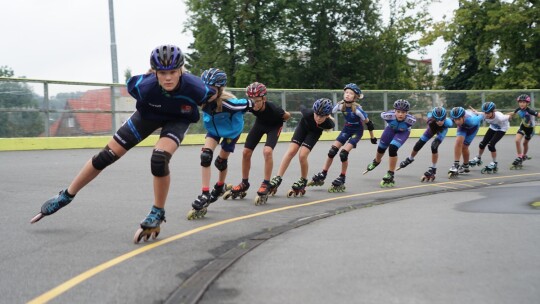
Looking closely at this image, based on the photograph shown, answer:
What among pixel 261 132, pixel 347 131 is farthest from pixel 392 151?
pixel 261 132

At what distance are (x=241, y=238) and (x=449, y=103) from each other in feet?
78.4

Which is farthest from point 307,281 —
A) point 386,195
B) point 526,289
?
point 386,195

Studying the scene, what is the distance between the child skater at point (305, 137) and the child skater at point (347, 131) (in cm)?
89

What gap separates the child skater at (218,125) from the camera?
25.7 feet

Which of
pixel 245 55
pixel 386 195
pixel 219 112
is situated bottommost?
pixel 386 195

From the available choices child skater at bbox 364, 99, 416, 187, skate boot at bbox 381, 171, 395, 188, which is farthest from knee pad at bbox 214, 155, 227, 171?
child skater at bbox 364, 99, 416, 187

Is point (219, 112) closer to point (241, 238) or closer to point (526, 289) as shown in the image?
point (241, 238)

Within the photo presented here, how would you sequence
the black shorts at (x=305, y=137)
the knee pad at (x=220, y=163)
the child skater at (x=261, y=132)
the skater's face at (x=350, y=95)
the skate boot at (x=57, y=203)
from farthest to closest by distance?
the skater's face at (x=350, y=95)
the black shorts at (x=305, y=137)
the child skater at (x=261, y=132)
the knee pad at (x=220, y=163)
the skate boot at (x=57, y=203)

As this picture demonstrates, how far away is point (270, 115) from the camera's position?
10086mm

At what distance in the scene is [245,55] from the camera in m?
49.9

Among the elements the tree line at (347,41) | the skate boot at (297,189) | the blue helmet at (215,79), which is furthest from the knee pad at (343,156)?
the tree line at (347,41)

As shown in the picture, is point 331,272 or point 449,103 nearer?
point 331,272

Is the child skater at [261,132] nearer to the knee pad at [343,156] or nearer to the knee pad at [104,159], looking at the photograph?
the knee pad at [343,156]

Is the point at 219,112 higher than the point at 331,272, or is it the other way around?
the point at 219,112
